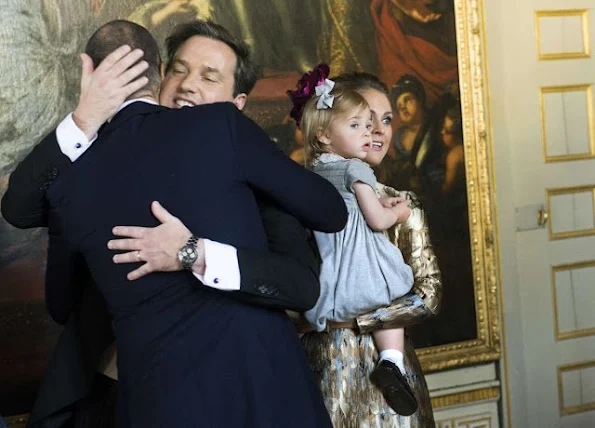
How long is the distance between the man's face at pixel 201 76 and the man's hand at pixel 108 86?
50cm

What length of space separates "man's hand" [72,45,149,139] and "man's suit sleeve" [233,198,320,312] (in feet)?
1.55

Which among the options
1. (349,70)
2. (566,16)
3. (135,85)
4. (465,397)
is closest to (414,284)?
(135,85)

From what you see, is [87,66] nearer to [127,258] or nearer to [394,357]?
[127,258]

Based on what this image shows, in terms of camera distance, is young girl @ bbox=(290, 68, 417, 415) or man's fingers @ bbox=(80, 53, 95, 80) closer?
man's fingers @ bbox=(80, 53, 95, 80)

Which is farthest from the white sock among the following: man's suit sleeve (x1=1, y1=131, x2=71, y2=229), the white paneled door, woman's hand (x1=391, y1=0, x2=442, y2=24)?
the white paneled door

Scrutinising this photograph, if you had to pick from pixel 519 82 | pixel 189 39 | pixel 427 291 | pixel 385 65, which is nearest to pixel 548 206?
pixel 519 82

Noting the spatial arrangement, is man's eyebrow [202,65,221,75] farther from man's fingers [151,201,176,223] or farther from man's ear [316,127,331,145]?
man's fingers [151,201,176,223]

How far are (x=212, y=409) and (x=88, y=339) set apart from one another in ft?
2.08

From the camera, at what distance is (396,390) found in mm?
3273

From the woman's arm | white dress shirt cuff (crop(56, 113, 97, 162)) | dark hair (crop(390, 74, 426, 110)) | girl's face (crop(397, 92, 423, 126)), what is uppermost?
dark hair (crop(390, 74, 426, 110))

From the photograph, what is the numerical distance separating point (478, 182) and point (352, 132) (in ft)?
9.22

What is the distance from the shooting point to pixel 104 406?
3.21 metres

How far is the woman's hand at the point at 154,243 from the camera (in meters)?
2.57

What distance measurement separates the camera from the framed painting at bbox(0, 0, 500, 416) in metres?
4.73
